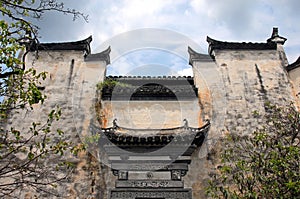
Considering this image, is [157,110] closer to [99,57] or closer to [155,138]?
[155,138]

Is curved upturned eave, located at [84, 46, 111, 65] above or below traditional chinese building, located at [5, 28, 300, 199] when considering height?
above

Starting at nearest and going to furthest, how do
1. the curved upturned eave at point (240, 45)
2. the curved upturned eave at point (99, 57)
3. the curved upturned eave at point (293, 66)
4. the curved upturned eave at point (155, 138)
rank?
the curved upturned eave at point (155, 138)
the curved upturned eave at point (293, 66)
the curved upturned eave at point (99, 57)
the curved upturned eave at point (240, 45)

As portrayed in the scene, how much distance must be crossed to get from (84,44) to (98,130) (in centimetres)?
515

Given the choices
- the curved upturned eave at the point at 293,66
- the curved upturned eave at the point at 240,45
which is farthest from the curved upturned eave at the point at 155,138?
the curved upturned eave at the point at 293,66

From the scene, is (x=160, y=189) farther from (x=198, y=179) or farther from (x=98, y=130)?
A: (x=98, y=130)

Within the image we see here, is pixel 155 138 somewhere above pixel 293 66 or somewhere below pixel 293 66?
below

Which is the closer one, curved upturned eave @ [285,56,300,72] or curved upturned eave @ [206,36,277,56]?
curved upturned eave @ [285,56,300,72]

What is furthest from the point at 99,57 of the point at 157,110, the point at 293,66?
the point at 293,66

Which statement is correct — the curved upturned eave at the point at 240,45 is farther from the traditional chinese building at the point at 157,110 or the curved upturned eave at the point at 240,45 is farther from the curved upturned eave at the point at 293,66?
the curved upturned eave at the point at 293,66

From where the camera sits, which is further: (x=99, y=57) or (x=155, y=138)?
(x=99, y=57)

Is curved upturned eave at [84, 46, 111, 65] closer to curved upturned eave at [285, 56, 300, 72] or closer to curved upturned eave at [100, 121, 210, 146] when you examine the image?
curved upturned eave at [100, 121, 210, 146]

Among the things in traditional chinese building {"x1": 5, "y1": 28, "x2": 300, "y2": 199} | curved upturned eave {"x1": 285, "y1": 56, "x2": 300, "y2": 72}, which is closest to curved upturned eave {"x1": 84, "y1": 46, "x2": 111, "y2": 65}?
traditional chinese building {"x1": 5, "y1": 28, "x2": 300, "y2": 199}

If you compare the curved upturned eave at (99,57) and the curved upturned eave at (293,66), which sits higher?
the curved upturned eave at (99,57)

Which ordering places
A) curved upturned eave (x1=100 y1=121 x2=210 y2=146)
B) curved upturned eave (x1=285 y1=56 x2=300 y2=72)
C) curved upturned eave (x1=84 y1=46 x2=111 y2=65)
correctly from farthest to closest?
curved upturned eave (x1=84 y1=46 x2=111 y2=65), curved upturned eave (x1=285 y1=56 x2=300 y2=72), curved upturned eave (x1=100 y1=121 x2=210 y2=146)
